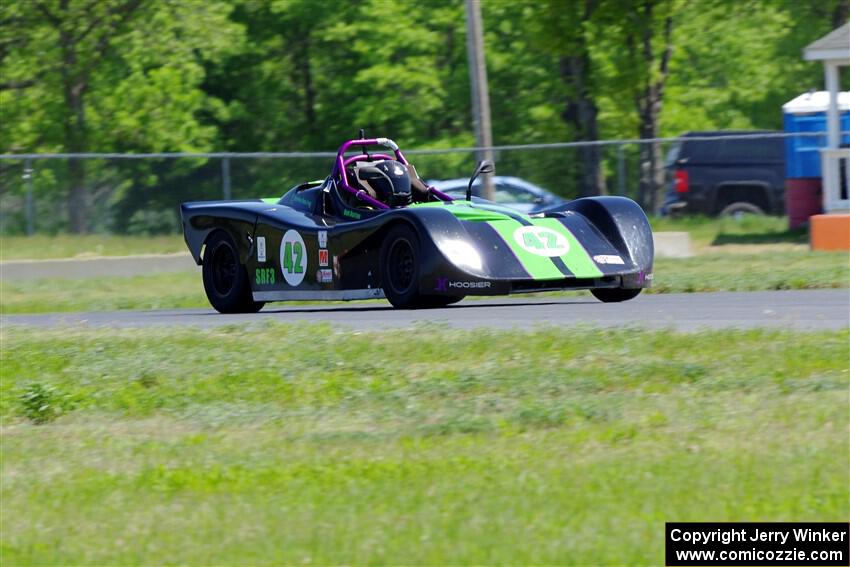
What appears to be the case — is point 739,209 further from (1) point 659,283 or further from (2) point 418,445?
(2) point 418,445

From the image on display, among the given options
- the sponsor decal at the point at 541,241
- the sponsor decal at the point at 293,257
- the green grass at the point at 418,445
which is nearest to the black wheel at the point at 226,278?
the sponsor decal at the point at 293,257

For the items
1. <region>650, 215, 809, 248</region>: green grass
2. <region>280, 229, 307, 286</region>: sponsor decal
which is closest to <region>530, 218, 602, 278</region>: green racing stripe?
<region>280, 229, 307, 286</region>: sponsor decal

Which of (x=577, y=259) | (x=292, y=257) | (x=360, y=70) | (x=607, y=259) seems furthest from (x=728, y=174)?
(x=360, y=70)

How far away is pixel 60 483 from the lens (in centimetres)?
668

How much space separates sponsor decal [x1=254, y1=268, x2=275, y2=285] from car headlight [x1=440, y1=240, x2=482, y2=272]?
2.61 m

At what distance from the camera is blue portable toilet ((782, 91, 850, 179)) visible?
23.5 m

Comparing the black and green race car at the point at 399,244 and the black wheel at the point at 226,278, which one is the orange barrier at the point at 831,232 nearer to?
the black and green race car at the point at 399,244

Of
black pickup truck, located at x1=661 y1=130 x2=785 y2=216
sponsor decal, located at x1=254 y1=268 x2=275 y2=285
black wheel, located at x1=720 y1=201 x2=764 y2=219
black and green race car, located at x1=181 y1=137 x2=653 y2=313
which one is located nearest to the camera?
black and green race car, located at x1=181 y1=137 x2=653 y2=313

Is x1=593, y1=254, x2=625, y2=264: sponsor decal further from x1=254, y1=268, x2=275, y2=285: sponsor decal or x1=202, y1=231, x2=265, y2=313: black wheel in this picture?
x1=202, y1=231, x2=265, y2=313: black wheel

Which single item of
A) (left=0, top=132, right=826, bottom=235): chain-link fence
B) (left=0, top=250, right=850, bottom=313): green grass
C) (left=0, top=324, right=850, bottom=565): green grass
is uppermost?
(left=0, top=132, right=826, bottom=235): chain-link fence

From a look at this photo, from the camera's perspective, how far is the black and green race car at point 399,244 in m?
11.7

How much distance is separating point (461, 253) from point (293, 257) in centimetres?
229

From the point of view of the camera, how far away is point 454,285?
11578mm

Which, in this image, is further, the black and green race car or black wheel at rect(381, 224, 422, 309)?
black wheel at rect(381, 224, 422, 309)
